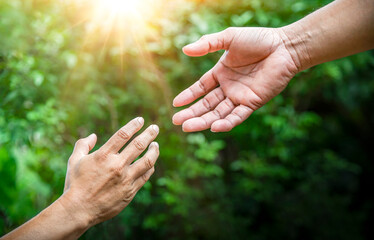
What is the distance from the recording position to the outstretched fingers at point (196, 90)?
1.77 metres

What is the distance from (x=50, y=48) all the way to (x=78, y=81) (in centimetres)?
35

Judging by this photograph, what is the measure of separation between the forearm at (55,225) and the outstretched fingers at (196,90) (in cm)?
80

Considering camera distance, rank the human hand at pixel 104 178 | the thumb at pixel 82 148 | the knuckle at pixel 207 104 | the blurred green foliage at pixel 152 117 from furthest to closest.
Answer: the blurred green foliage at pixel 152 117 < the knuckle at pixel 207 104 < the thumb at pixel 82 148 < the human hand at pixel 104 178

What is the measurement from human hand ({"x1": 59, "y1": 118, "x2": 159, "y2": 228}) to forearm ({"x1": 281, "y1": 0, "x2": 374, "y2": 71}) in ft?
3.43

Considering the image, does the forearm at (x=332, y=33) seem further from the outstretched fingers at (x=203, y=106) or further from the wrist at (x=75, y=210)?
the wrist at (x=75, y=210)

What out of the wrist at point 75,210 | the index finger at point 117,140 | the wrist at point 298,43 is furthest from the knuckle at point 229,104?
the wrist at point 75,210

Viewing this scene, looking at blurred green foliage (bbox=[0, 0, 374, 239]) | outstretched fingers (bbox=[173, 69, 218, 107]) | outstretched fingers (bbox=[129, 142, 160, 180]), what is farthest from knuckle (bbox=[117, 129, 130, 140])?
blurred green foliage (bbox=[0, 0, 374, 239])

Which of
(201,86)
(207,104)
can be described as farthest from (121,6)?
(207,104)

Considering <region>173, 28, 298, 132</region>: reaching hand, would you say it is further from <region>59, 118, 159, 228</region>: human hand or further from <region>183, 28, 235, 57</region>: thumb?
<region>59, 118, 159, 228</region>: human hand

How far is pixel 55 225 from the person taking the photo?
123cm

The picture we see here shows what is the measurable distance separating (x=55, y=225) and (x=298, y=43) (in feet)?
5.15

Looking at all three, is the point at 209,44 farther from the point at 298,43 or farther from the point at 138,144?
the point at 138,144

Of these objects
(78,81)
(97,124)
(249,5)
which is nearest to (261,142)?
(249,5)

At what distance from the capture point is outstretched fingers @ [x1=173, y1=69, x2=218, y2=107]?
1.77 m
